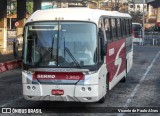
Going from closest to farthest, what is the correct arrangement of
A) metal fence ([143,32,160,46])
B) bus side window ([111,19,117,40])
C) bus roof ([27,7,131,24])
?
bus roof ([27,7,131,24]) → bus side window ([111,19,117,40]) → metal fence ([143,32,160,46])

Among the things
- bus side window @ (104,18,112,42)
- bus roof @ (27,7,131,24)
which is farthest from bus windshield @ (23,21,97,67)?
bus side window @ (104,18,112,42)

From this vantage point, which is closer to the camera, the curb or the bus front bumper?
the bus front bumper

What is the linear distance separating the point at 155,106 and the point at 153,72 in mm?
11125

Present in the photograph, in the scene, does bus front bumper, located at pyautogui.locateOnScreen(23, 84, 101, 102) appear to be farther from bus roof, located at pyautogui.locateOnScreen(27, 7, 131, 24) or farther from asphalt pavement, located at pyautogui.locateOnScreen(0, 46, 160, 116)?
bus roof, located at pyautogui.locateOnScreen(27, 7, 131, 24)

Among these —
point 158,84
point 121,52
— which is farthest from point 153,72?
point 121,52

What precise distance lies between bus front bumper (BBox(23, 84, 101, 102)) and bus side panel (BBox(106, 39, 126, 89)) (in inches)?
92.2

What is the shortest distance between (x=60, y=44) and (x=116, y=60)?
4.78 metres

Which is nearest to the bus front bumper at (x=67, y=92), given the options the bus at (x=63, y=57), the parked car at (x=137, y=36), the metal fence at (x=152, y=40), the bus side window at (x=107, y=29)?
the bus at (x=63, y=57)

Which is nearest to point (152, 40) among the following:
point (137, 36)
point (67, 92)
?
point (137, 36)

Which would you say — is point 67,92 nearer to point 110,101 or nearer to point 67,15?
point 67,15

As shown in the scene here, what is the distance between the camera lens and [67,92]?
1222 centimetres

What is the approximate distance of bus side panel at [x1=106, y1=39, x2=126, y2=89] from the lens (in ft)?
49.5

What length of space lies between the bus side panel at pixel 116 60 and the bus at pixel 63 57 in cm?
202

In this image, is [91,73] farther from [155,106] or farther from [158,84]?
[158,84]
